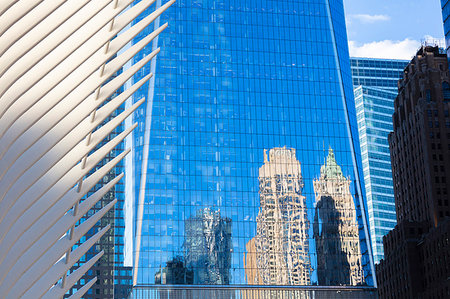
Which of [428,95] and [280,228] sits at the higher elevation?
[428,95]

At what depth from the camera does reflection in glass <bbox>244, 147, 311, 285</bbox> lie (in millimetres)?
120438

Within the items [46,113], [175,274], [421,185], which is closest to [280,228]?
[175,274]

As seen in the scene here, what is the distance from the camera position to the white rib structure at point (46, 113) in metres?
15.8

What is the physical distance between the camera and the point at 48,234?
20656 mm

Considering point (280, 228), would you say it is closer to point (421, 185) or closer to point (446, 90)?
point (421, 185)

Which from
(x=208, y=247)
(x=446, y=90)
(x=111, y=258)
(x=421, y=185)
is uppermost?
(x=446, y=90)

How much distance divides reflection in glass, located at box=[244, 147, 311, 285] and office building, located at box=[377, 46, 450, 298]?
55.8 ft

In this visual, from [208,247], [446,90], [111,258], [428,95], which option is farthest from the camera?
[111,258]

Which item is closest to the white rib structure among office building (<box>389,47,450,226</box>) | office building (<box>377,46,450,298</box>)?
office building (<box>377,46,450,298</box>)

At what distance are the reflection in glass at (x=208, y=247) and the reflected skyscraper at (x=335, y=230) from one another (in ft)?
47.1

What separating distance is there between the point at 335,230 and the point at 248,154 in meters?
18.1

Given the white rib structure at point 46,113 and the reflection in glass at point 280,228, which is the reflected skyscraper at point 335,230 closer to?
the reflection in glass at point 280,228

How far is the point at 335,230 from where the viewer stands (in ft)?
404

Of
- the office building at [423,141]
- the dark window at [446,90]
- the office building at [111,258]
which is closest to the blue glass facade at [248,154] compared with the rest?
the office building at [423,141]
